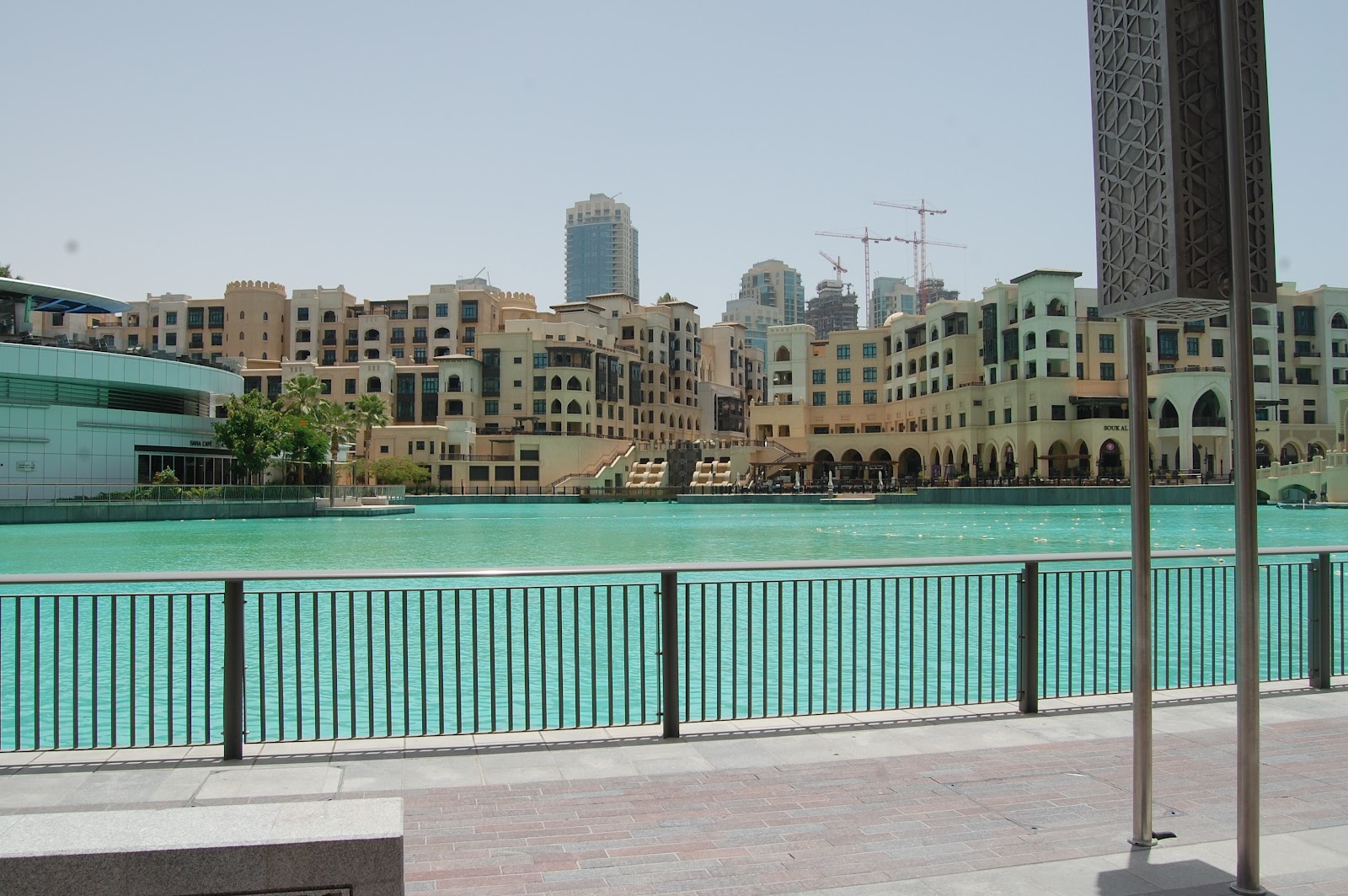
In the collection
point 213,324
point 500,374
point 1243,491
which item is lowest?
point 1243,491

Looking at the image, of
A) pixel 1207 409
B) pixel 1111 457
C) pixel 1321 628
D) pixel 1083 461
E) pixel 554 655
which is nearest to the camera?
pixel 1321 628

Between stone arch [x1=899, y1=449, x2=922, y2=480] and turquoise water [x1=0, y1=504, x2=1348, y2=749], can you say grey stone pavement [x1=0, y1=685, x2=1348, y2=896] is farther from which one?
stone arch [x1=899, y1=449, x2=922, y2=480]

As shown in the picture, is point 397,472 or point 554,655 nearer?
point 554,655

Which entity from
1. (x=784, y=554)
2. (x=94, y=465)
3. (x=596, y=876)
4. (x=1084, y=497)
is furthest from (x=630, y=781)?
(x=1084, y=497)

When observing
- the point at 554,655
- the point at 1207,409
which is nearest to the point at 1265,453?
the point at 1207,409

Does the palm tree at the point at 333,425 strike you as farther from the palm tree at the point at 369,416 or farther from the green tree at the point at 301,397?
the palm tree at the point at 369,416

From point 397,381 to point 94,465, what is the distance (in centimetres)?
4776

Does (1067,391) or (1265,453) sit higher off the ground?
(1067,391)

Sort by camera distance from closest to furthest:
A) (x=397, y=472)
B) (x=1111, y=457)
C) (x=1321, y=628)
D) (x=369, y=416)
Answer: (x=1321, y=628), (x=1111, y=457), (x=369, y=416), (x=397, y=472)

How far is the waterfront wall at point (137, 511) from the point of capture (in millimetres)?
54406

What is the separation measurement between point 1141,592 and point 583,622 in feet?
57.7

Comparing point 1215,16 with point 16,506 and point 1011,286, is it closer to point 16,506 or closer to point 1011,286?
point 16,506

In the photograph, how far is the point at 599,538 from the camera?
4672 centimetres

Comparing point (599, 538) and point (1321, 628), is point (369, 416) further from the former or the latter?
point (1321, 628)
